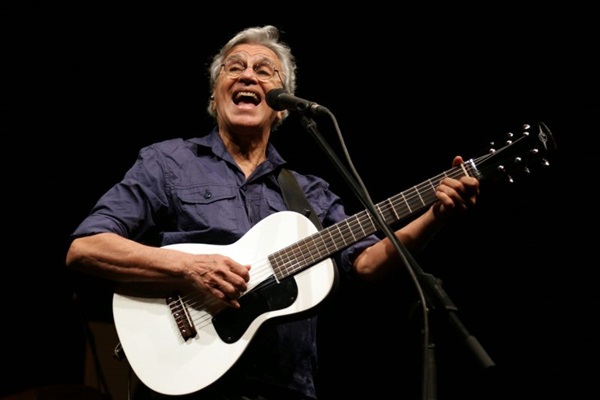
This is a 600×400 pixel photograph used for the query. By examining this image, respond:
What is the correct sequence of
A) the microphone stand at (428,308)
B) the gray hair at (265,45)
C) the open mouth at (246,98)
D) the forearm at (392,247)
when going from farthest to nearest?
the gray hair at (265,45)
the open mouth at (246,98)
the forearm at (392,247)
the microphone stand at (428,308)

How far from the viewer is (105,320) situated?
12.1 ft

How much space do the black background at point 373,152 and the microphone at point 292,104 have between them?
155cm

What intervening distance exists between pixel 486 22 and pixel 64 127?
255 centimetres

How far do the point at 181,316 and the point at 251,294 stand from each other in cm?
25

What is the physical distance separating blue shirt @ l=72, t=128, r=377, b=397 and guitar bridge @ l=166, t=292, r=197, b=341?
20 centimetres

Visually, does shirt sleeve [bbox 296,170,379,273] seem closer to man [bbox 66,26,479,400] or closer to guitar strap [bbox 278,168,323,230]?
man [bbox 66,26,479,400]

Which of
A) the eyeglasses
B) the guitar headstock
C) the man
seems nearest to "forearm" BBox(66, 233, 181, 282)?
the man

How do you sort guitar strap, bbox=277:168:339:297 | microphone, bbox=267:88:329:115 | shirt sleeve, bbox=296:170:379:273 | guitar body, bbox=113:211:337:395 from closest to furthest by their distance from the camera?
microphone, bbox=267:88:329:115, guitar body, bbox=113:211:337:395, guitar strap, bbox=277:168:339:297, shirt sleeve, bbox=296:170:379:273

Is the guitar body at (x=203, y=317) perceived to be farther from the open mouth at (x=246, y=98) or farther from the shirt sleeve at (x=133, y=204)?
the open mouth at (x=246, y=98)

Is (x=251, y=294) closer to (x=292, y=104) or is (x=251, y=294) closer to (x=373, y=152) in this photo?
(x=292, y=104)

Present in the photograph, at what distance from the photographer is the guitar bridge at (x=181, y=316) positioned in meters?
2.07

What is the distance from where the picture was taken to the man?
206 cm

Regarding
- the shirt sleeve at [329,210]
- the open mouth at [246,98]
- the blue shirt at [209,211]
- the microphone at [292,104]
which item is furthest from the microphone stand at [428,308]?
the open mouth at [246,98]

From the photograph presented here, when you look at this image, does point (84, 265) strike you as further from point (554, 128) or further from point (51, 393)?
point (554, 128)
